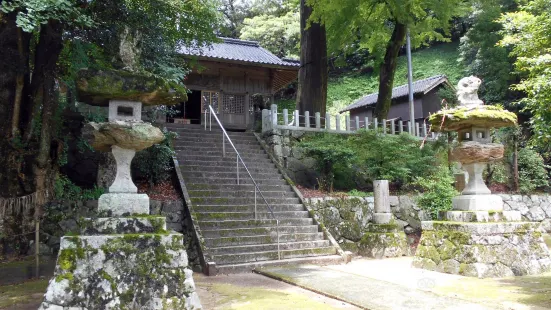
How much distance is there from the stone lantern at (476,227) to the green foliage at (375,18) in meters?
4.80

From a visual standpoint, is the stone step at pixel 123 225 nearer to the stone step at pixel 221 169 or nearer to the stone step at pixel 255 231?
the stone step at pixel 255 231

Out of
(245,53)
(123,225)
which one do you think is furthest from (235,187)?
(245,53)

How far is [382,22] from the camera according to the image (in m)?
14.0

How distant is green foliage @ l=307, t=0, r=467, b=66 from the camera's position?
11.3m

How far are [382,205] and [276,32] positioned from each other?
19917mm

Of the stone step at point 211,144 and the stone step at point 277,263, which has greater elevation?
the stone step at point 211,144

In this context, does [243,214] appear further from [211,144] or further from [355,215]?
[211,144]

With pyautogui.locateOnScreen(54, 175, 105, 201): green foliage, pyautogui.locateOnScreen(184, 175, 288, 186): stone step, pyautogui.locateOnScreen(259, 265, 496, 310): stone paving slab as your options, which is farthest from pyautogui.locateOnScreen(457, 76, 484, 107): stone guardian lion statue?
pyautogui.locateOnScreen(54, 175, 105, 201): green foliage

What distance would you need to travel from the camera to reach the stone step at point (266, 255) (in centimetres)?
772

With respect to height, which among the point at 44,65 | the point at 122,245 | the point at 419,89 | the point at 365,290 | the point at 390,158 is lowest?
the point at 365,290

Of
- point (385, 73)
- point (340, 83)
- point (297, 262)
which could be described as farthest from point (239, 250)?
point (340, 83)

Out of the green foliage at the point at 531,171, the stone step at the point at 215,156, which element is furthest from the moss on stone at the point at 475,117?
the green foliage at the point at 531,171

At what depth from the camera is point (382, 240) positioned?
941 cm

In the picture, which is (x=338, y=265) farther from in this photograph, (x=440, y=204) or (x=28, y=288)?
(x=28, y=288)
